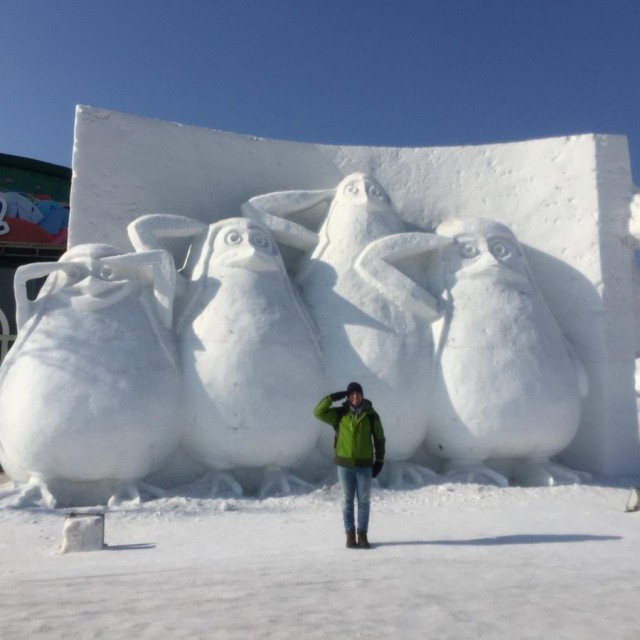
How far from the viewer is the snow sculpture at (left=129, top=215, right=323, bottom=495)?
18.6 ft

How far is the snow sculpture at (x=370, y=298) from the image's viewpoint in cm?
625

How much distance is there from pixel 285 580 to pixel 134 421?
8.88 feet

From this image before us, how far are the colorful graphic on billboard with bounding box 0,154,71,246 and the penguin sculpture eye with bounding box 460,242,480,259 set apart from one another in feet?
39.7

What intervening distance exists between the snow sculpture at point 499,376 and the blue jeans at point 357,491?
2.76m

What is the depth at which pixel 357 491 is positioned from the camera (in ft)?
12.3

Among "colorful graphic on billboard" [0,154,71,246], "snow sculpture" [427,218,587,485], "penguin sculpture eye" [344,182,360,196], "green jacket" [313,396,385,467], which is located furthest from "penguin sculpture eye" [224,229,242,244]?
"colorful graphic on billboard" [0,154,71,246]

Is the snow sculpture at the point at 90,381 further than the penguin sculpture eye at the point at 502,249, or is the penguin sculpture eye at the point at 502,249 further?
the penguin sculpture eye at the point at 502,249

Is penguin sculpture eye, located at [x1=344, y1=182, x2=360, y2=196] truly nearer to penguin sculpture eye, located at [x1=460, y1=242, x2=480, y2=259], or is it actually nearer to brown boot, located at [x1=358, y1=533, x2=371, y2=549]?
penguin sculpture eye, located at [x1=460, y1=242, x2=480, y2=259]

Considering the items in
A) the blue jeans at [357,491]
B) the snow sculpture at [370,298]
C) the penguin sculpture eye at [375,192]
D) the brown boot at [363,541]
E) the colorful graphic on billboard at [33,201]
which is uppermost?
the colorful graphic on billboard at [33,201]

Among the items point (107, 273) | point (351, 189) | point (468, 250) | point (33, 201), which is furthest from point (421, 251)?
point (33, 201)

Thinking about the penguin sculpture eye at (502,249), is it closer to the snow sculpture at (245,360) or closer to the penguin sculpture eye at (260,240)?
the snow sculpture at (245,360)

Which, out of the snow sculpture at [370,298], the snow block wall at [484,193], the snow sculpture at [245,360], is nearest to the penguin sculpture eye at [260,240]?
the snow sculpture at [245,360]

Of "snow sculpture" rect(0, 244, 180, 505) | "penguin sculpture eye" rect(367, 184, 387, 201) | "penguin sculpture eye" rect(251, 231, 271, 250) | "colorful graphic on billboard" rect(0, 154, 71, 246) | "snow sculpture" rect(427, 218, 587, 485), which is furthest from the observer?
"colorful graphic on billboard" rect(0, 154, 71, 246)

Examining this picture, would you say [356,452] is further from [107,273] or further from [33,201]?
[33,201]
